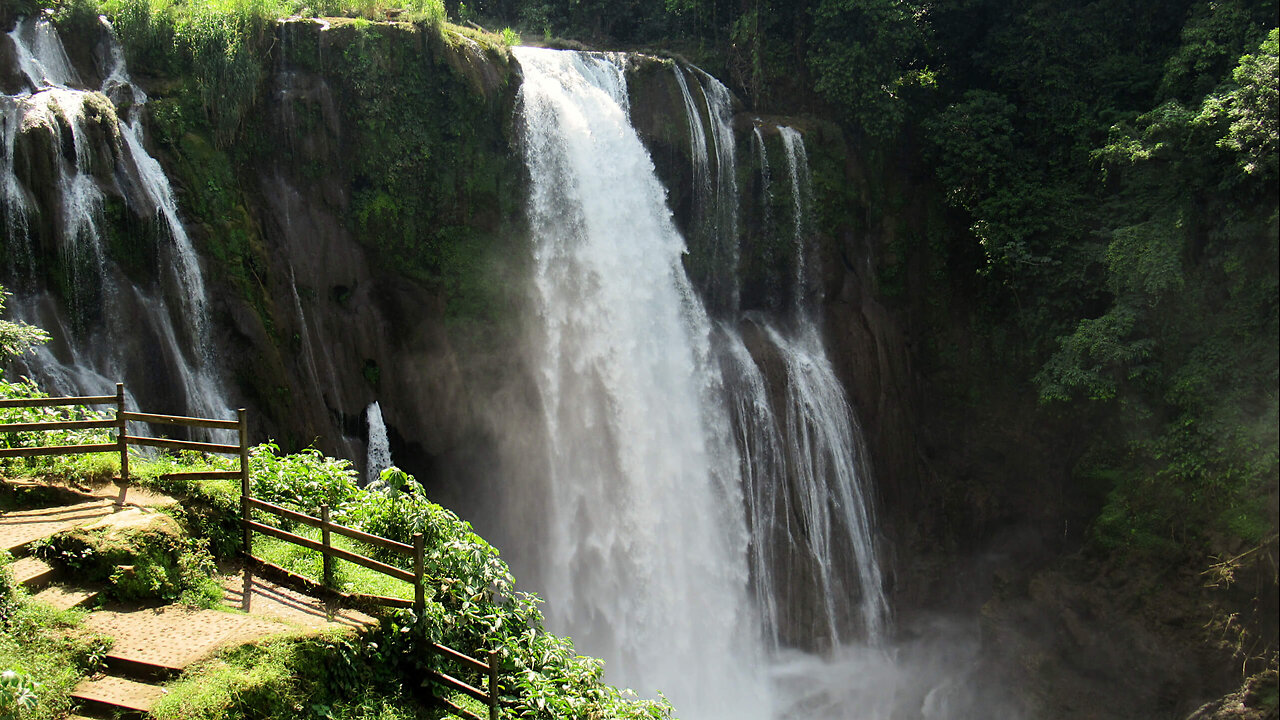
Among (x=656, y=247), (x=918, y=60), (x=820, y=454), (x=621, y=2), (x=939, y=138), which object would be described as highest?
(x=621, y=2)

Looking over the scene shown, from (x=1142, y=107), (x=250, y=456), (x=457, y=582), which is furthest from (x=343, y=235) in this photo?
(x=1142, y=107)

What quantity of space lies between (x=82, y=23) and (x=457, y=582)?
38.4ft

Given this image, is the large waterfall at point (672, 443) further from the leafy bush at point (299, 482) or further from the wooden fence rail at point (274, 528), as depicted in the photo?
the wooden fence rail at point (274, 528)

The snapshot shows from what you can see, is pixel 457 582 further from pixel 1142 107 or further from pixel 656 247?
pixel 1142 107

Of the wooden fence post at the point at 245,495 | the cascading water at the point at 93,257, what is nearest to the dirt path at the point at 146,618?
the wooden fence post at the point at 245,495

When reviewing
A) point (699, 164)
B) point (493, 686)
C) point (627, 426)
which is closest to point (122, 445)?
point (493, 686)

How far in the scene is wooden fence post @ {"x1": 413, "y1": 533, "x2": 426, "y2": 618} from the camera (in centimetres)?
805

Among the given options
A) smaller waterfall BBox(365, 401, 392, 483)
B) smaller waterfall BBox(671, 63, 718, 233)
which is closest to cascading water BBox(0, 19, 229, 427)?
smaller waterfall BBox(365, 401, 392, 483)

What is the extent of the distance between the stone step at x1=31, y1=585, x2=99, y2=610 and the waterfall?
926 cm

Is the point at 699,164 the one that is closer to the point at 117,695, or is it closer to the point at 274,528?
the point at 274,528

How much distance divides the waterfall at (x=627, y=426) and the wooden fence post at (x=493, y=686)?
8.30 meters

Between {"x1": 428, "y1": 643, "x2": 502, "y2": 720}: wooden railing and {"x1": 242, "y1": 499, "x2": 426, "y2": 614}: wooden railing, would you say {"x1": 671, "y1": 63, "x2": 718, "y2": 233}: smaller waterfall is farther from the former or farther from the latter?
{"x1": 428, "y1": 643, "x2": 502, "y2": 720}: wooden railing

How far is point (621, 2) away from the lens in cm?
2542

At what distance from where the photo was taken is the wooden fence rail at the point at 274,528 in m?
8.01
